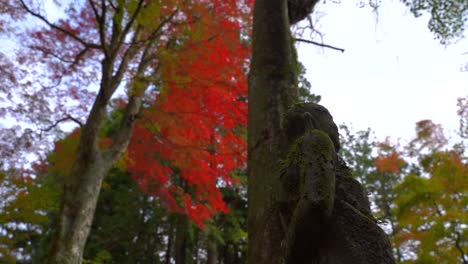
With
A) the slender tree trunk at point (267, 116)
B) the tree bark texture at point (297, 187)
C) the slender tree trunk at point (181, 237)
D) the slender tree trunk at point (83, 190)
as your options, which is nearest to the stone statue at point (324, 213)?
the tree bark texture at point (297, 187)

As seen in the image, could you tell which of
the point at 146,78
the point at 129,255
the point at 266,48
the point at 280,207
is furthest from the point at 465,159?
the point at 129,255

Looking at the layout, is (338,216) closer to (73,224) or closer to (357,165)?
(73,224)

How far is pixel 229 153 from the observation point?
436 inches

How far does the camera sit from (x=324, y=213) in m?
1.60

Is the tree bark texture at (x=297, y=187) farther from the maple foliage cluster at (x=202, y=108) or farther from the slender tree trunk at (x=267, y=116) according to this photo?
the maple foliage cluster at (x=202, y=108)

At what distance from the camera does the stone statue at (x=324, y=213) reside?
62.8 inches

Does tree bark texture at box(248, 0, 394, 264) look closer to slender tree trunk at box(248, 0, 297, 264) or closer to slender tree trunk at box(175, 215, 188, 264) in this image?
slender tree trunk at box(248, 0, 297, 264)

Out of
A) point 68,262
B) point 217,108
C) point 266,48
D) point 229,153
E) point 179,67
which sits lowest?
point 68,262

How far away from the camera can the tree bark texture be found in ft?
5.30

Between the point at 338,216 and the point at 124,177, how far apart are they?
16583mm

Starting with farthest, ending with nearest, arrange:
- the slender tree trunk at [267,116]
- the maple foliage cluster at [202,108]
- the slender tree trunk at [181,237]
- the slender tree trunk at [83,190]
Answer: the slender tree trunk at [181,237], the maple foliage cluster at [202,108], the slender tree trunk at [83,190], the slender tree trunk at [267,116]

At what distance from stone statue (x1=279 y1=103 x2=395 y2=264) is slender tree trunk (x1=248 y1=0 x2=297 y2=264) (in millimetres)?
243

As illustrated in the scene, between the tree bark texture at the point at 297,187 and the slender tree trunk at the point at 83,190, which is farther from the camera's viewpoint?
the slender tree trunk at the point at 83,190

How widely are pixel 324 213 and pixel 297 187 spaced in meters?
0.26
